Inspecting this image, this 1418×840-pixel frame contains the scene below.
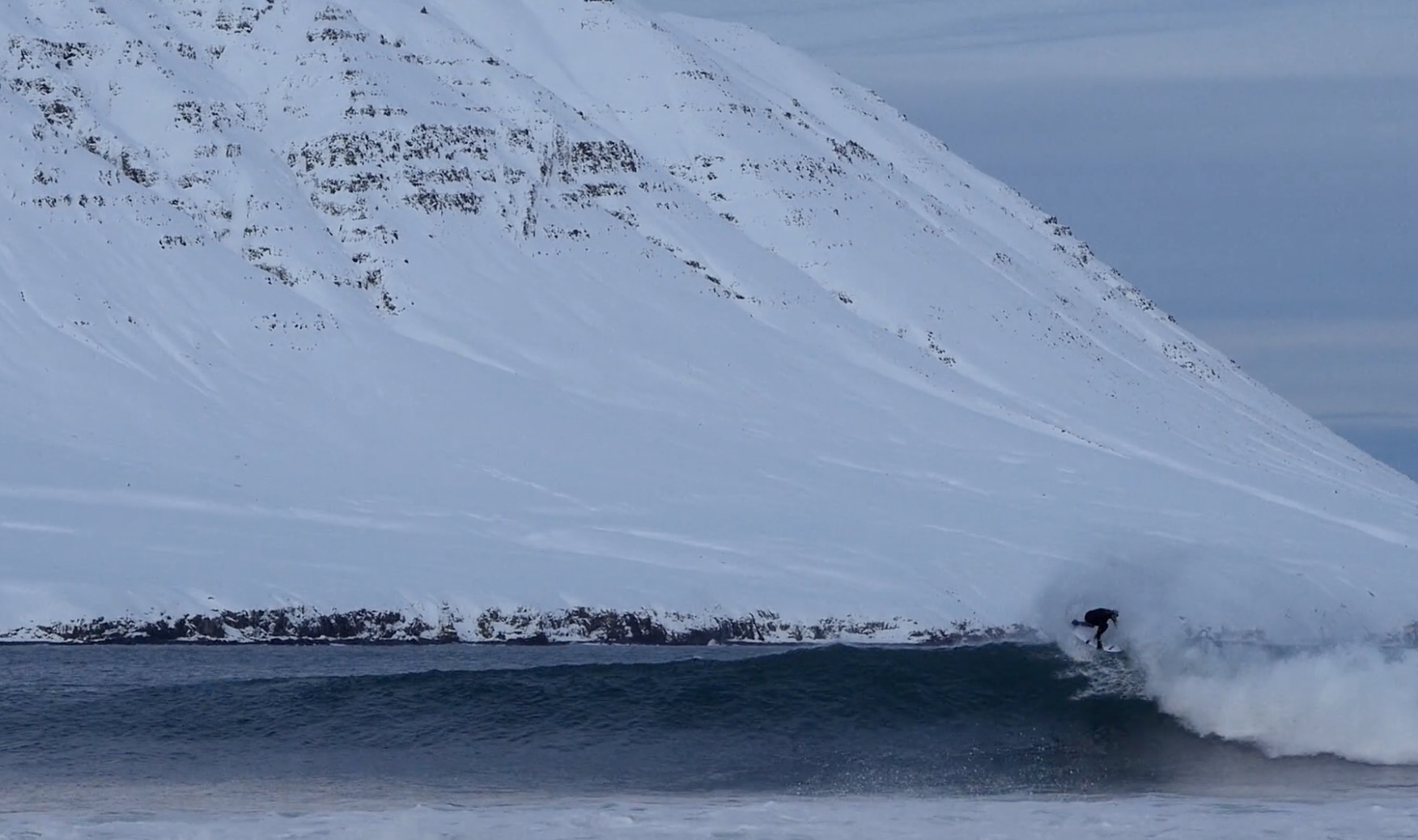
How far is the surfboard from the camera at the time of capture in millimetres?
40719

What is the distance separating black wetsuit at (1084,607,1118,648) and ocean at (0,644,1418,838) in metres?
0.47

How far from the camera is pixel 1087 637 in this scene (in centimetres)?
4147

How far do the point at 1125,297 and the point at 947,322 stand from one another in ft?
86.5

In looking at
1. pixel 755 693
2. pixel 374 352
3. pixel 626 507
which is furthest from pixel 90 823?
pixel 374 352

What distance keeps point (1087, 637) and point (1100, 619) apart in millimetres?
1489

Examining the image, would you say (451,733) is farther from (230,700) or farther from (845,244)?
(845,244)

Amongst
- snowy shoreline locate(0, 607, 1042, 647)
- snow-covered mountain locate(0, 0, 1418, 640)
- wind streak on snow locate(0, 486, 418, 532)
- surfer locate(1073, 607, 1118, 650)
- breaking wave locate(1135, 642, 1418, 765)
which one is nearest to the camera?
breaking wave locate(1135, 642, 1418, 765)

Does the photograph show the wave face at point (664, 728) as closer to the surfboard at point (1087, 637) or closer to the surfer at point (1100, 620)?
the surfboard at point (1087, 637)

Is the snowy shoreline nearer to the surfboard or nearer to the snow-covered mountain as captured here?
the snow-covered mountain

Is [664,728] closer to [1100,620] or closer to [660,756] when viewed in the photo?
[660,756]

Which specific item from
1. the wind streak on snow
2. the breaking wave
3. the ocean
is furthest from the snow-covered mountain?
the ocean

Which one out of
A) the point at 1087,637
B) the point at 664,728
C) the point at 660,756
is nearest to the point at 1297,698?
the point at 1087,637

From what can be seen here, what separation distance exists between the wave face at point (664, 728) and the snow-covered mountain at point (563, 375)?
559 centimetres

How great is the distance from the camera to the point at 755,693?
3809 centimetres
